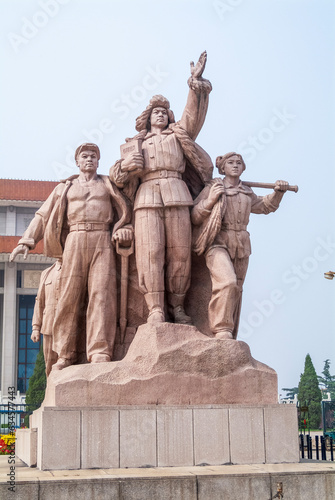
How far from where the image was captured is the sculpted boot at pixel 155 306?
7520mm

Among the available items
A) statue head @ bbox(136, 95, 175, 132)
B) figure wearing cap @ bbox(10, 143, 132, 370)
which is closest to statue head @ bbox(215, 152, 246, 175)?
statue head @ bbox(136, 95, 175, 132)

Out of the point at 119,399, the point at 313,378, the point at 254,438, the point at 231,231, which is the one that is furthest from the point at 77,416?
the point at 313,378

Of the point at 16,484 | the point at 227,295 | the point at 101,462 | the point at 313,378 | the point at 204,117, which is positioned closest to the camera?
the point at 16,484

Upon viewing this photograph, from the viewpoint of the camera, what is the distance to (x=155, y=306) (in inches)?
302

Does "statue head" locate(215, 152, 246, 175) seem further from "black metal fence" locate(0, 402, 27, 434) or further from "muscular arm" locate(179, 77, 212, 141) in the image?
"black metal fence" locate(0, 402, 27, 434)

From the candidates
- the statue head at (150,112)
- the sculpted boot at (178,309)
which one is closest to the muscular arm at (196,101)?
the statue head at (150,112)

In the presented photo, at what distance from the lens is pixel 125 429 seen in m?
6.75

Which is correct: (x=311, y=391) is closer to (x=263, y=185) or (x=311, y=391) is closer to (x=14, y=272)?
(x=14, y=272)

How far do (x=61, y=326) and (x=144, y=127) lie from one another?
2701 mm

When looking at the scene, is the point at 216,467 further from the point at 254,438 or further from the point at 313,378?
the point at 313,378

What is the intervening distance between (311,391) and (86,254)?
26465 millimetres

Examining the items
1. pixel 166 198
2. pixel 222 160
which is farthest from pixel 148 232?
pixel 222 160

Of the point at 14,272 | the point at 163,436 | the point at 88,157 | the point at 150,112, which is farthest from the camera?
the point at 14,272

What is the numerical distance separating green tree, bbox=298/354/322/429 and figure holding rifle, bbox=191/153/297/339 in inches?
916
